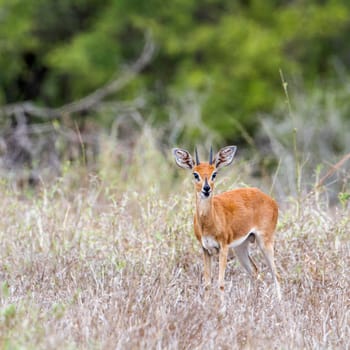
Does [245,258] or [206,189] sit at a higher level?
[206,189]

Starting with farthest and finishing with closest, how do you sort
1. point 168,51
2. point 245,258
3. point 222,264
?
point 168,51
point 245,258
point 222,264

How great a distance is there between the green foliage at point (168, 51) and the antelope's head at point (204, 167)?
1119cm

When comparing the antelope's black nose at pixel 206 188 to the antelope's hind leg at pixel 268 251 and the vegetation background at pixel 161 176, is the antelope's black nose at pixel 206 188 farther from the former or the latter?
the antelope's hind leg at pixel 268 251

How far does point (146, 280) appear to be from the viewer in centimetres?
655

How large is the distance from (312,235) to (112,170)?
9.37 ft

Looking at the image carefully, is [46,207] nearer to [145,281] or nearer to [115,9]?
[145,281]

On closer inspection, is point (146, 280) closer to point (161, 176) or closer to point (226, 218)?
point (226, 218)

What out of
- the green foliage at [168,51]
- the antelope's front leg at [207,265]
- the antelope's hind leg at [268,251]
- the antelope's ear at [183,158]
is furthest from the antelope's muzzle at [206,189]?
the green foliage at [168,51]

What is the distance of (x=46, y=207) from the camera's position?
320 inches

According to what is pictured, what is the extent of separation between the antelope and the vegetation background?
220mm

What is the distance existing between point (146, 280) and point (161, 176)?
9.16ft

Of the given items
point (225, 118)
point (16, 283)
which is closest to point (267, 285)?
point (16, 283)

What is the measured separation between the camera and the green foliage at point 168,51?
18.8 metres

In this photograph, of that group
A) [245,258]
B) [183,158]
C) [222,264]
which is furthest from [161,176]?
[222,264]
